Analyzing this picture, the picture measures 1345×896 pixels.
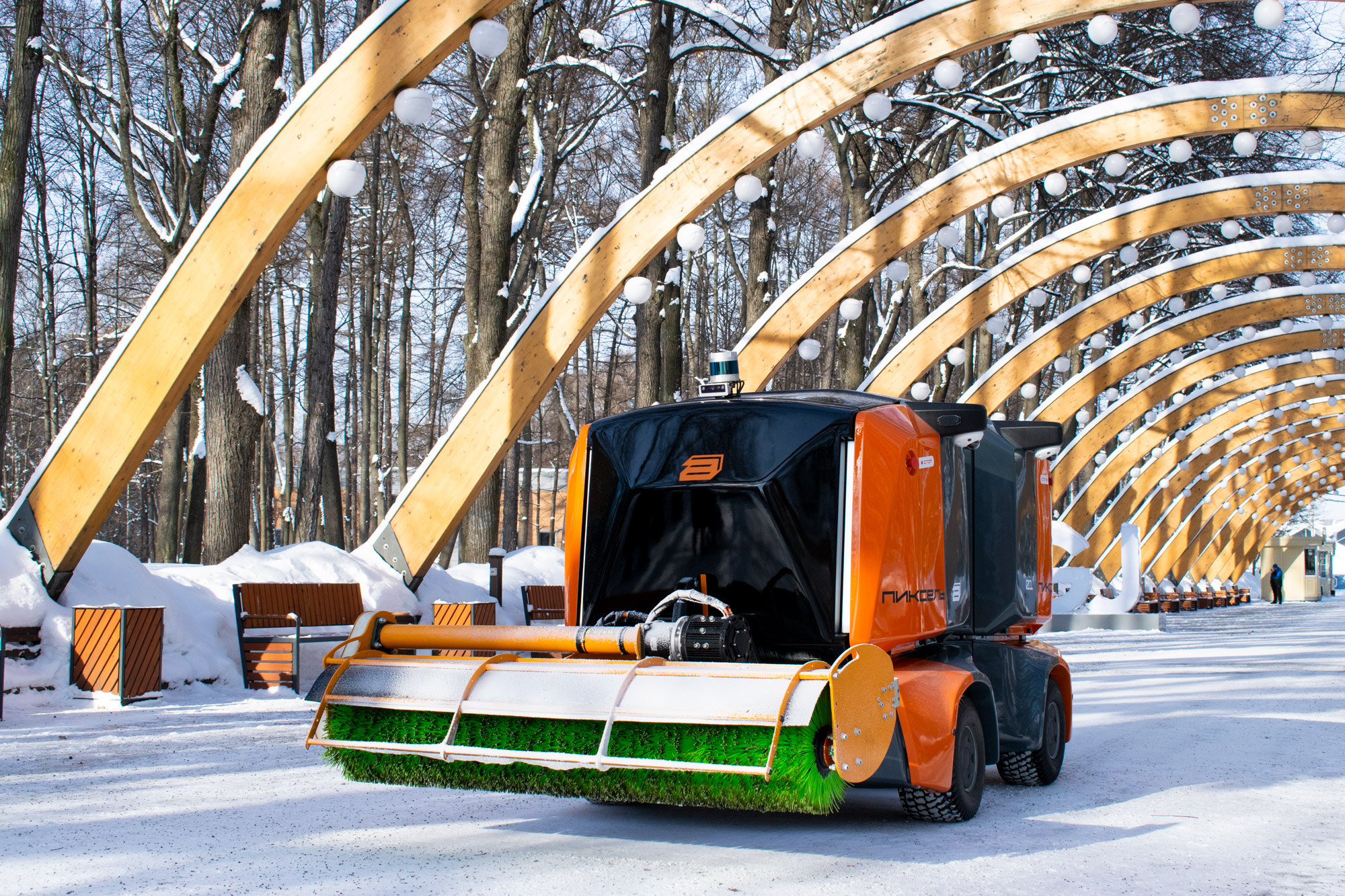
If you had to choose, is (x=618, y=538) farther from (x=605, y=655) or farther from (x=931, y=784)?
A: (x=931, y=784)

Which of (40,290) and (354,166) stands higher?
(40,290)

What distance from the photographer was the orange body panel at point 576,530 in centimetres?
680

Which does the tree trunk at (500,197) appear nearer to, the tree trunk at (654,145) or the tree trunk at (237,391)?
the tree trunk at (654,145)

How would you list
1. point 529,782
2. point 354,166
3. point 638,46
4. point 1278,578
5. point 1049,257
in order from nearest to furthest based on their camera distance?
point 529,782, point 354,166, point 638,46, point 1049,257, point 1278,578

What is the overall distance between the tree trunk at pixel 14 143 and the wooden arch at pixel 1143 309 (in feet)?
54.5

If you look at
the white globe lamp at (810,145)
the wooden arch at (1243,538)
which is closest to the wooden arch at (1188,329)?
the white globe lamp at (810,145)

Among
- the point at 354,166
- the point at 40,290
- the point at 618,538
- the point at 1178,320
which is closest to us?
the point at 618,538

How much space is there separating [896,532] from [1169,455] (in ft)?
107

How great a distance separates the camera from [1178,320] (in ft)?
82.1

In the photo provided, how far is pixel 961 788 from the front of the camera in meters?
6.06

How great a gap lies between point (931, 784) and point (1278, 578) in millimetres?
55809

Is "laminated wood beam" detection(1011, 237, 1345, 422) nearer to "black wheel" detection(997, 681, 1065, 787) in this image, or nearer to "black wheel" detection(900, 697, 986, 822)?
"black wheel" detection(997, 681, 1065, 787)

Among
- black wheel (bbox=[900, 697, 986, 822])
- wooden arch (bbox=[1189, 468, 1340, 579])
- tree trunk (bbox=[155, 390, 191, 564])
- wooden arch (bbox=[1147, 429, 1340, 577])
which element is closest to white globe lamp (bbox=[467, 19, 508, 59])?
black wheel (bbox=[900, 697, 986, 822])

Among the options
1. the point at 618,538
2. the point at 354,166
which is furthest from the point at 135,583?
the point at 618,538
